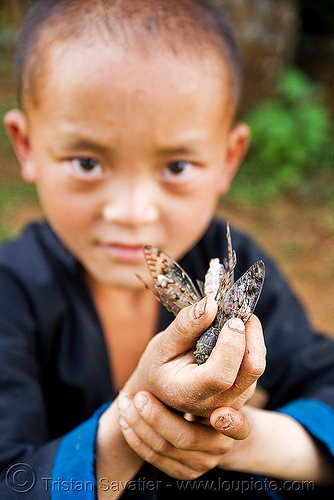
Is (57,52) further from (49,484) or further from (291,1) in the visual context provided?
(291,1)

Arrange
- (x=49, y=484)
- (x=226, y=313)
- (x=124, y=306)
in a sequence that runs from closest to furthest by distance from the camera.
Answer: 1. (x=226, y=313)
2. (x=49, y=484)
3. (x=124, y=306)

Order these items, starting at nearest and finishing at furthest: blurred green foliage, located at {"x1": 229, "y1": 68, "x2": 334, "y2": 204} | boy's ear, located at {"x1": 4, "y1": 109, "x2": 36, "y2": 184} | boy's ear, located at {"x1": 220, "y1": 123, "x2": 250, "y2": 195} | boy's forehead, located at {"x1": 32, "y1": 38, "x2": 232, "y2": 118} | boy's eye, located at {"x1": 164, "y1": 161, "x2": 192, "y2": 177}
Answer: boy's forehead, located at {"x1": 32, "y1": 38, "x2": 232, "y2": 118} → boy's eye, located at {"x1": 164, "y1": 161, "x2": 192, "y2": 177} → boy's ear, located at {"x1": 4, "y1": 109, "x2": 36, "y2": 184} → boy's ear, located at {"x1": 220, "y1": 123, "x2": 250, "y2": 195} → blurred green foliage, located at {"x1": 229, "y1": 68, "x2": 334, "y2": 204}

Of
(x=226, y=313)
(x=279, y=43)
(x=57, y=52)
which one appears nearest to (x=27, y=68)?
(x=57, y=52)

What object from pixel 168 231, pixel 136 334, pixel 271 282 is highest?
pixel 168 231

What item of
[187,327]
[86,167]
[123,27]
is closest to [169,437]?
[187,327]

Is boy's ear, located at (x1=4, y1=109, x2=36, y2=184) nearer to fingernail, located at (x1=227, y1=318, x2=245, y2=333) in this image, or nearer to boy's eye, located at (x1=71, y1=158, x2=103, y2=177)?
boy's eye, located at (x1=71, y1=158, x2=103, y2=177)

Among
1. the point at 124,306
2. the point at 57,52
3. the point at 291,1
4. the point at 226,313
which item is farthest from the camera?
the point at 291,1

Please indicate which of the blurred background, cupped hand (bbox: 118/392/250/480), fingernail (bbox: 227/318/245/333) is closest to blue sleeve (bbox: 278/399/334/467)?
cupped hand (bbox: 118/392/250/480)

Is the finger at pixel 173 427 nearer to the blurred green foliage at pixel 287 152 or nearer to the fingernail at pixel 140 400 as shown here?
the fingernail at pixel 140 400
